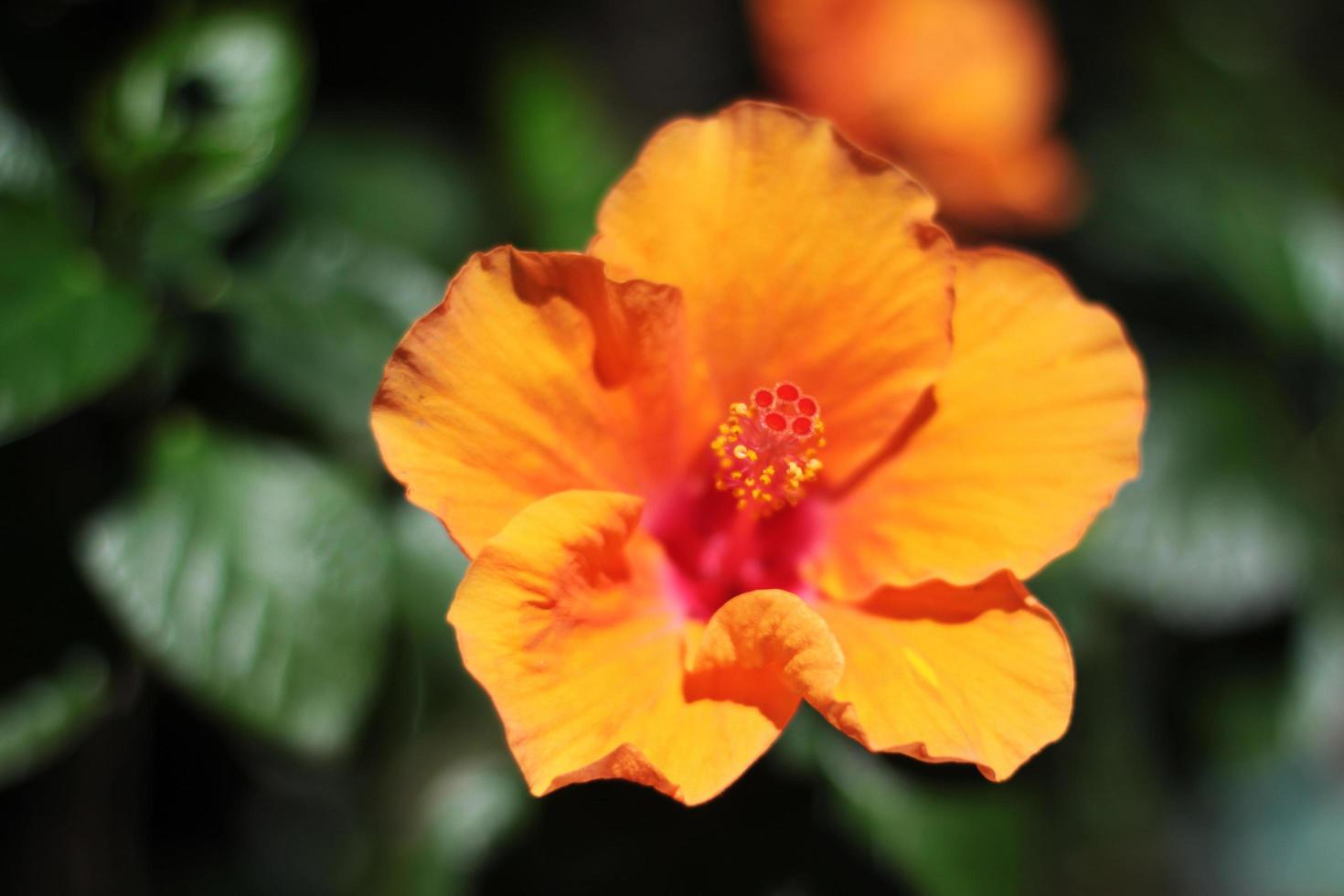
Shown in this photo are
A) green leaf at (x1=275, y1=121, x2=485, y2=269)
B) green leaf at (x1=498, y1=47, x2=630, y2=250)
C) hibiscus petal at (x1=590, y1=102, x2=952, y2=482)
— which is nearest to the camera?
hibiscus petal at (x1=590, y1=102, x2=952, y2=482)

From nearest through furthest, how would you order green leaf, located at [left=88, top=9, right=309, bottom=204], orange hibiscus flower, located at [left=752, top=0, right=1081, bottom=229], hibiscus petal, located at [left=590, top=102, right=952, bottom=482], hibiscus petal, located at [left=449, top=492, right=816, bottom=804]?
1. hibiscus petal, located at [left=449, top=492, right=816, bottom=804]
2. hibiscus petal, located at [left=590, top=102, right=952, bottom=482]
3. green leaf, located at [left=88, top=9, right=309, bottom=204]
4. orange hibiscus flower, located at [left=752, top=0, right=1081, bottom=229]

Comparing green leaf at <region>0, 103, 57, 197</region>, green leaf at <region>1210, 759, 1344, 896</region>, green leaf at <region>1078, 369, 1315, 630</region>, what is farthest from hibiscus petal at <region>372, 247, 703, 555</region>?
green leaf at <region>1210, 759, 1344, 896</region>

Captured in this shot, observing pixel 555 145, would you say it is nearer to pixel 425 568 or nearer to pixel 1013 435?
pixel 425 568

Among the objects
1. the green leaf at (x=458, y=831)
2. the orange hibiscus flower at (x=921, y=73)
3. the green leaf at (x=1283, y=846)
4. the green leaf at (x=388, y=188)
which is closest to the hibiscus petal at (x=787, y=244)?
the green leaf at (x=458, y=831)

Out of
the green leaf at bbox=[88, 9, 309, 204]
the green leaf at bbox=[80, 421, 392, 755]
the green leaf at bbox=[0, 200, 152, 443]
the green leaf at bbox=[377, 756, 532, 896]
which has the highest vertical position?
the green leaf at bbox=[88, 9, 309, 204]

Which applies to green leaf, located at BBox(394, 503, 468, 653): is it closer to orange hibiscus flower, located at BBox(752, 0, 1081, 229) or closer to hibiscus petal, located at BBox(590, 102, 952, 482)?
hibiscus petal, located at BBox(590, 102, 952, 482)

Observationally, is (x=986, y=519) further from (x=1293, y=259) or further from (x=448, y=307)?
(x=1293, y=259)

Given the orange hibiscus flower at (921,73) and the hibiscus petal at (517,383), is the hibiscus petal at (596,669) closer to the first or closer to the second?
the hibiscus petal at (517,383)

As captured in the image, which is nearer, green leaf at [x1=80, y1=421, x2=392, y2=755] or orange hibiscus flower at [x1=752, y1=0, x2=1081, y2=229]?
green leaf at [x1=80, y1=421, x2=392, y2=755]
